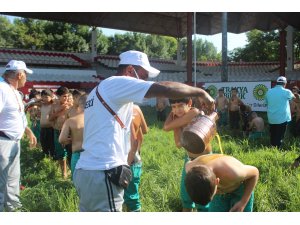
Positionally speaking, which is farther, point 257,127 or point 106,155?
point 257,127

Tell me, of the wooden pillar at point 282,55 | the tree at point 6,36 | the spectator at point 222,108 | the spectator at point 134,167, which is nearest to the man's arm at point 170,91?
the spectator at point 134,167

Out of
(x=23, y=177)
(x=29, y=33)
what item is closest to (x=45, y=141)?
(x=23, y=177)

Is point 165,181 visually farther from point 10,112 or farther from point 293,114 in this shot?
point 293,114

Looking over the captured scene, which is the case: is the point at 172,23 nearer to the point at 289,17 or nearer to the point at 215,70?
the point at 215,70

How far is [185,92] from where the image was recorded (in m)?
2.21

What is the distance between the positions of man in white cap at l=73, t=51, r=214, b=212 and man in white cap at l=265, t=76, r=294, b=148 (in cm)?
502

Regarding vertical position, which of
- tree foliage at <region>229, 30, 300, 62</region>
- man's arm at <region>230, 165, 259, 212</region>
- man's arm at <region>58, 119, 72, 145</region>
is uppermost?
tree foliage at <region>229, 30, 300, 62</region>

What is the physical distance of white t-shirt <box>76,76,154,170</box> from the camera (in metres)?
2.32

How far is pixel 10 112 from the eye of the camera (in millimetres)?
3836

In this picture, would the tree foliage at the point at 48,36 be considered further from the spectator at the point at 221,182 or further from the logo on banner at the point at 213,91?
the spectator at the point at 221,182

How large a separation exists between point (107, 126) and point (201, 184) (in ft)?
2.23

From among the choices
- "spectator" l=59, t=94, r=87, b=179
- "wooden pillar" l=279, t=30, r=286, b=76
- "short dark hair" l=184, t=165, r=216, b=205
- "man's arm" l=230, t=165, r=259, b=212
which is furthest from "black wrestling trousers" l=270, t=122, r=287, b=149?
"wooden pillar" l=279, t=30, r=286, b=76

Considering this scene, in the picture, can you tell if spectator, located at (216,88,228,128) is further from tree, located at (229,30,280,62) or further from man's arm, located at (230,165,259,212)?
tree, located at (229,30,280,62)

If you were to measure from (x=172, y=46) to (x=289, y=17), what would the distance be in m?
47.5
